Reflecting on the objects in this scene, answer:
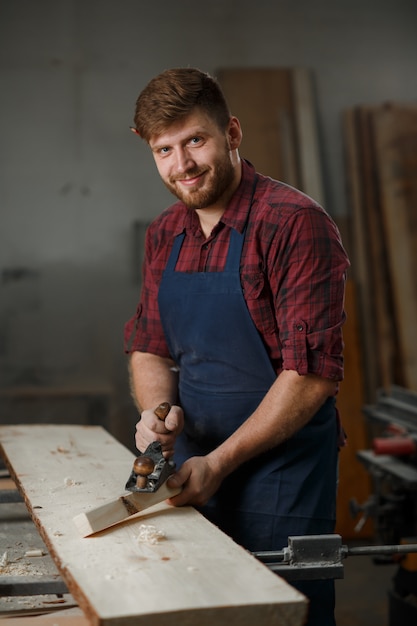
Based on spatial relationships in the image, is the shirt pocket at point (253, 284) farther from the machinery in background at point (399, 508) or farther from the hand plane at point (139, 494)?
the machinery in background at point (399, 508)

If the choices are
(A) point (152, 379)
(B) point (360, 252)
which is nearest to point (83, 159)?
(B) point (360, 252)

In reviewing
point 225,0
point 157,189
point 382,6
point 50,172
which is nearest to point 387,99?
point 382,6

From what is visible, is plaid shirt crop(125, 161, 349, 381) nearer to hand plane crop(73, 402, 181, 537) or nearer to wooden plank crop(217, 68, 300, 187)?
hand plane crop(73, 402, 181, 537)

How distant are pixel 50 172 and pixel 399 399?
2.80 m

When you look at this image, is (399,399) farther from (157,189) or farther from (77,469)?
(157,189)

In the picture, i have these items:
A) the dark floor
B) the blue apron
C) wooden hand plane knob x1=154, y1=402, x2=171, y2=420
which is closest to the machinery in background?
the dark floor

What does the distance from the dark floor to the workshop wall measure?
174 centimetres

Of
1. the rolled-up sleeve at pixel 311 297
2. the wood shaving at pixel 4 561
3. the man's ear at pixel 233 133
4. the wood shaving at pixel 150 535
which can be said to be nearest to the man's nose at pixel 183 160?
the man's ear at pixel 233 133

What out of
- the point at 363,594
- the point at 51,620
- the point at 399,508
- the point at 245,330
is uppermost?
the point at 245,330

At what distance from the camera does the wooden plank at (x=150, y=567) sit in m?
1.31

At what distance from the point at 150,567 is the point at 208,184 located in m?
1.17

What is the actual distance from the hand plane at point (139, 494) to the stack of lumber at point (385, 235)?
11.8ft

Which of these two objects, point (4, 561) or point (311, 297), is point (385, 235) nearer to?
point (311, 297)

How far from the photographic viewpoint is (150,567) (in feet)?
4.91
